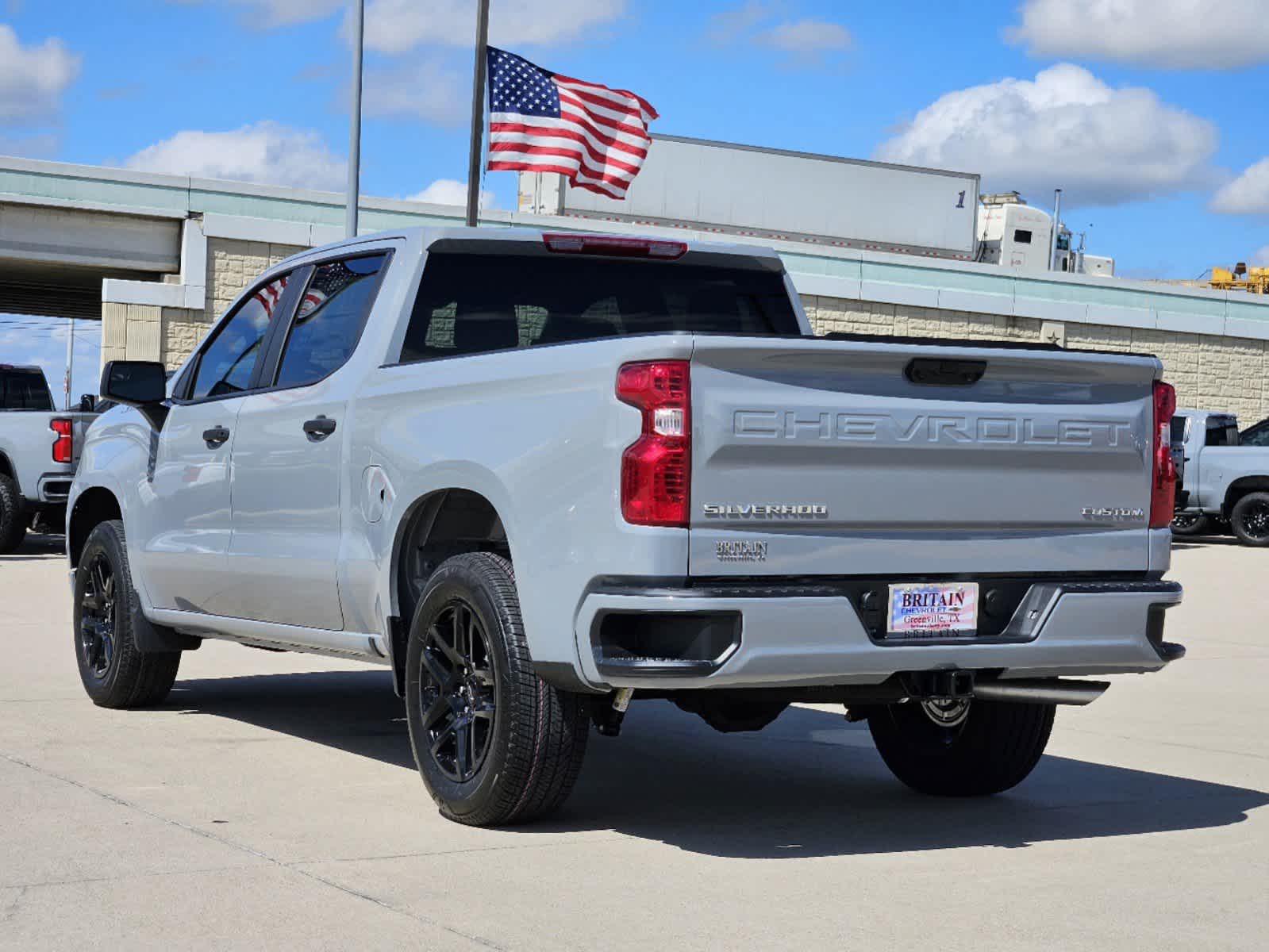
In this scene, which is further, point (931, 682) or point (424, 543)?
point (424, 543)

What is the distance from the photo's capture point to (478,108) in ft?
65.0

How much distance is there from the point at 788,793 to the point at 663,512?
6.85ft

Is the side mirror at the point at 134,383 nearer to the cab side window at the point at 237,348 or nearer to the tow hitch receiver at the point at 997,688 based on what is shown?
the cab side window at the point at 237,348

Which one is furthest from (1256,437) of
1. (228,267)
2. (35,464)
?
(35,464)

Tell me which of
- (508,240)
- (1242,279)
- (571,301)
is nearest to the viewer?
(508,240)

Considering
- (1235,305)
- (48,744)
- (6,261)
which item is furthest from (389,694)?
(1235,305)

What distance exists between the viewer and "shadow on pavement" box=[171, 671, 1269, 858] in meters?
6.26

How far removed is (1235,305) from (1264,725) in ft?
106

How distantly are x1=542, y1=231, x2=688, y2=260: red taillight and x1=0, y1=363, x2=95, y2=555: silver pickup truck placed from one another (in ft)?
42.3

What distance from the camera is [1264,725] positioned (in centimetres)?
934

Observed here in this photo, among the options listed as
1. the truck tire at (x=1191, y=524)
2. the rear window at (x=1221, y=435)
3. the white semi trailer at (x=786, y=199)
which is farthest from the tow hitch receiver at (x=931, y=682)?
the white semi trailer at (x=786, y=199)

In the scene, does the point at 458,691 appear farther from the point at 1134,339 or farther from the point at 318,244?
the point at 1134,339

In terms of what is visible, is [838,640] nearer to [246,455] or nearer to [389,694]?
[246,455]

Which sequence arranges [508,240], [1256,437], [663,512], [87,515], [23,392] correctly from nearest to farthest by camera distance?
[663,512] < [508,240] < [87,515] < [23,392] < [1256,437]
